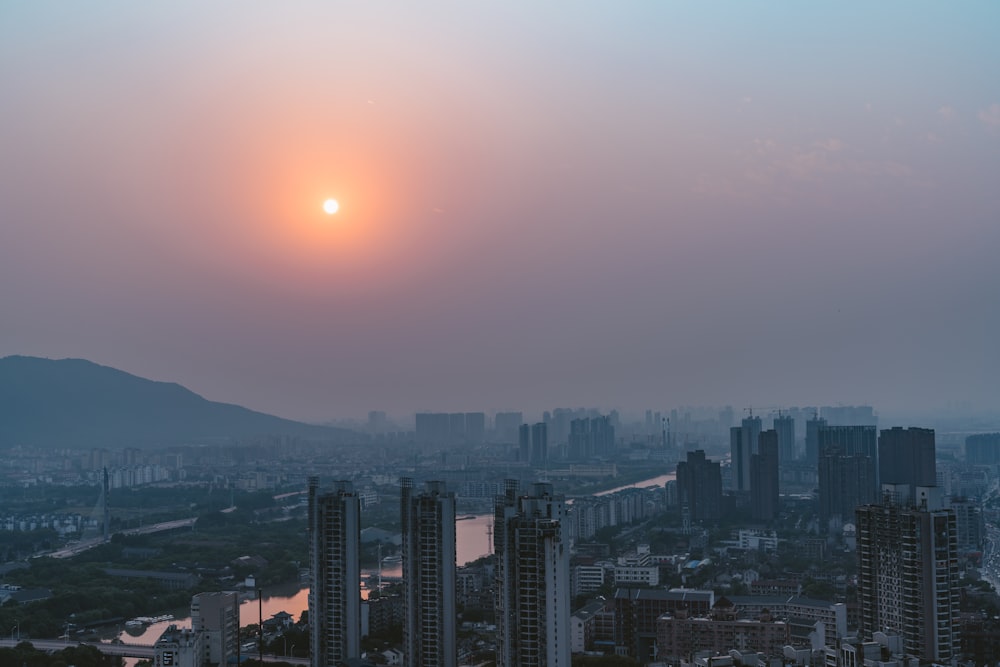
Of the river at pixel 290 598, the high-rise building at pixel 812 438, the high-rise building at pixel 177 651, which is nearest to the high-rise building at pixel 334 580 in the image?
the river at pixel 290 598

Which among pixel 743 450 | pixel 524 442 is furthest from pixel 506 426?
pixel 743 450

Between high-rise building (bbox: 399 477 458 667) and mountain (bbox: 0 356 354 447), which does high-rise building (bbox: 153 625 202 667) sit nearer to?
high-rise building (bbox: 399 477 458 667)

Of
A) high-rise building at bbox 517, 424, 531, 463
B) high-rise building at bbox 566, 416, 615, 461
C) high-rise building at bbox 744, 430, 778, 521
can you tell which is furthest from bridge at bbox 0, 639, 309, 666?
high-rise building at bbox 566, 416, 615, 461

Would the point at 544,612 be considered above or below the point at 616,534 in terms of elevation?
above

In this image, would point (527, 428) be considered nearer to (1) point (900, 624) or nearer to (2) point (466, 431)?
(2) point (466, 431)

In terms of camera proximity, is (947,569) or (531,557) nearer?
(531,557)

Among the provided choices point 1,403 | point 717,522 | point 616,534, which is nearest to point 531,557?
point 616,534

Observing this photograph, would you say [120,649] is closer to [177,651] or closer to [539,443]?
[177,651]
